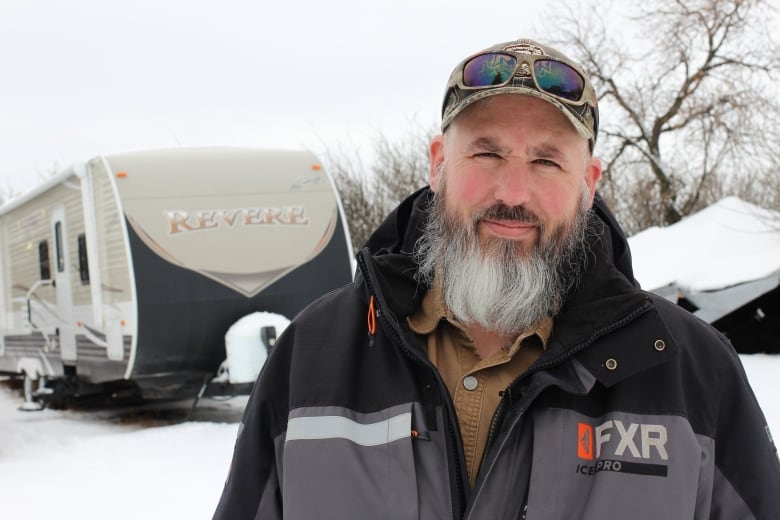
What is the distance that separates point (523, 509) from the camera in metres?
1.90

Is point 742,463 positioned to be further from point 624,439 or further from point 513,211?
point 513,211

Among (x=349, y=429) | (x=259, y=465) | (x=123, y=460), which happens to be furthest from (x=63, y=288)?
(x=349, y=429)

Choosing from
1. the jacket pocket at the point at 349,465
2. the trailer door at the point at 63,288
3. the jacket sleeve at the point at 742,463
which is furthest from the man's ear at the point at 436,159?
the trailer door at the point at 63,288

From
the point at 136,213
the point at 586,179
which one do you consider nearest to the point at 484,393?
the point at 586,179

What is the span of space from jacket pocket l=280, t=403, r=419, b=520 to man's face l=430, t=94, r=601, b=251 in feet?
1.84

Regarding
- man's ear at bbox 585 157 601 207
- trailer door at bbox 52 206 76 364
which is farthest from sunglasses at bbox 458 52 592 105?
trailer door at bbox 52 206 76 364

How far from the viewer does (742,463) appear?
1.97 meters

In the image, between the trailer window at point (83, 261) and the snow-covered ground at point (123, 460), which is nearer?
the snow-covered ground at point (123, 460)

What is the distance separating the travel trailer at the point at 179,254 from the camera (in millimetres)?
8609

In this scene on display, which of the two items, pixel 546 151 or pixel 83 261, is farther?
pixel 83 261

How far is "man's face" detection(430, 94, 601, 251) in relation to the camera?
2.16 m

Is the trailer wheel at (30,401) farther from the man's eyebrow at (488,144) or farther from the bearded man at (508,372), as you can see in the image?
the man's eyebrow at (488,144)

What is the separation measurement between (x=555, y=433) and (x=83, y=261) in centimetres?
839

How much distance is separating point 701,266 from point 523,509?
10222 mm
